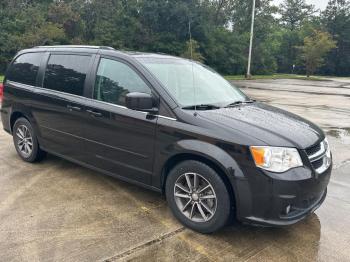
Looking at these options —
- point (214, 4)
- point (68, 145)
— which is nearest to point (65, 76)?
point (68, 145)

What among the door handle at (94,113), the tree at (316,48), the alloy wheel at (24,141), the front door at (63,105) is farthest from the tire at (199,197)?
the tree at (316,48)

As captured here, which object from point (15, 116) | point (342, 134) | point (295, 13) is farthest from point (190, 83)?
point (295, 13)

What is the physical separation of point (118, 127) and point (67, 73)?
1.25 m

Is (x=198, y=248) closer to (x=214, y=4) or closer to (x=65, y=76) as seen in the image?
(x=65, y=76)

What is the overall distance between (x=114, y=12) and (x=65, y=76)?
36711mm

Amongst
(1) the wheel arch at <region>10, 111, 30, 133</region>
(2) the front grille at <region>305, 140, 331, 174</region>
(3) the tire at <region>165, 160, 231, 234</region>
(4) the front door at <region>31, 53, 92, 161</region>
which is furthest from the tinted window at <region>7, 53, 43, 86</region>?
(2) the front grille at <region>305, 140, 331, 174</region>

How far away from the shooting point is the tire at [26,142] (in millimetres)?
5195

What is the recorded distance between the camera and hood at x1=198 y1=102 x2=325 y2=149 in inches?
126

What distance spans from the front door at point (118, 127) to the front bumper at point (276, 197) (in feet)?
3.71

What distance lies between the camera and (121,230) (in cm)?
347

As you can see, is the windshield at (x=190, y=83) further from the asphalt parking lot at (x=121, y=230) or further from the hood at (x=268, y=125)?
the asphalt parking lot at (x=121, y=230)

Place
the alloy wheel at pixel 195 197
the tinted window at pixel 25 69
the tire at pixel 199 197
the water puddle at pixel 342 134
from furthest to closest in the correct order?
the water puddle at pixel 342 134 → the tinted window at pixel 25 69 → the alloy wheel at pixel 195 197 → the tire at pixel 199 197

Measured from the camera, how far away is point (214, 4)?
49.8 m

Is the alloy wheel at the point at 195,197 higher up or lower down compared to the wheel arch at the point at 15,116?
lower down
